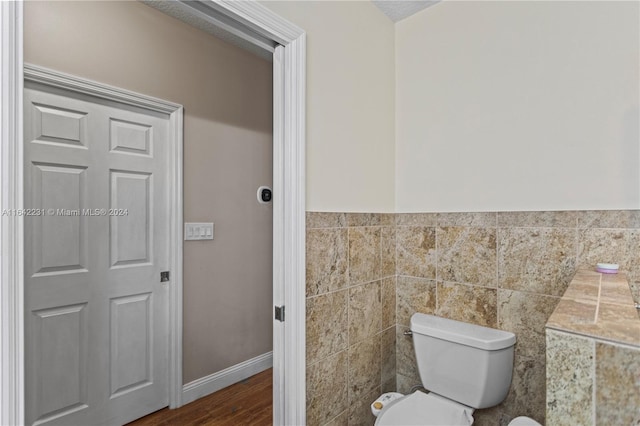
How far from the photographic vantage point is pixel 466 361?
58.5 inches

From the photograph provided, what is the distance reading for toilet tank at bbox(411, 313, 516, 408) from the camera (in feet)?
4.76

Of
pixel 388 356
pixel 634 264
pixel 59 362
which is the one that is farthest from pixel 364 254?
pixel 59 362

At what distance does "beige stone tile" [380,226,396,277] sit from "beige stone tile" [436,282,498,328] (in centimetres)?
27

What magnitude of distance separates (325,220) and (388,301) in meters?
0.70

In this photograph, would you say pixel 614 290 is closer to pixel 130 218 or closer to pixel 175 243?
pixel 175 243

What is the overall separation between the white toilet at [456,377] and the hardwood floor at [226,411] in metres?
1.04

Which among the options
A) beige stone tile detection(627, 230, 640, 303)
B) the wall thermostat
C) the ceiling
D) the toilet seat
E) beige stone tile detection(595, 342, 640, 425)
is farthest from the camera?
the wall thermostat

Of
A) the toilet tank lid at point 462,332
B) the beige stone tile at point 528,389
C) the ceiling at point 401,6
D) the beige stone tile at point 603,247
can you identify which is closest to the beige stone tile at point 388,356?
the toilet tank lid at point 462,332

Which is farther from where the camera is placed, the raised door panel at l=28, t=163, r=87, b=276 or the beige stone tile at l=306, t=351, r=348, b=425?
the raised door panel at l=28, t=163, r=87, b=276

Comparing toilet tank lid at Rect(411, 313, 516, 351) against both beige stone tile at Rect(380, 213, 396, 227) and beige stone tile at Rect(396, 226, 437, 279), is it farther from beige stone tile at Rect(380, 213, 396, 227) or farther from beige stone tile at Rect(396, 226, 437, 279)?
beige stone tile at Rect(380, 213, 396, 227)

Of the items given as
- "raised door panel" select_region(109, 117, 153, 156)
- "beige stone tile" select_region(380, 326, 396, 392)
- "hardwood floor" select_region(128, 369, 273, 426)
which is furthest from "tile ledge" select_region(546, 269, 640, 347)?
"raised door panel" select_region(109, 117, 153, 156)

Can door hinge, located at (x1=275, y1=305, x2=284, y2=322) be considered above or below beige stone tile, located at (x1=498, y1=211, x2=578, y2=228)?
below

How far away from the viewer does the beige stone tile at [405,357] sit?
6.14 ft

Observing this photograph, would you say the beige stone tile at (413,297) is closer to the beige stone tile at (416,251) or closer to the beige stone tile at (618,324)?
the beige stone tile at (416,251)
